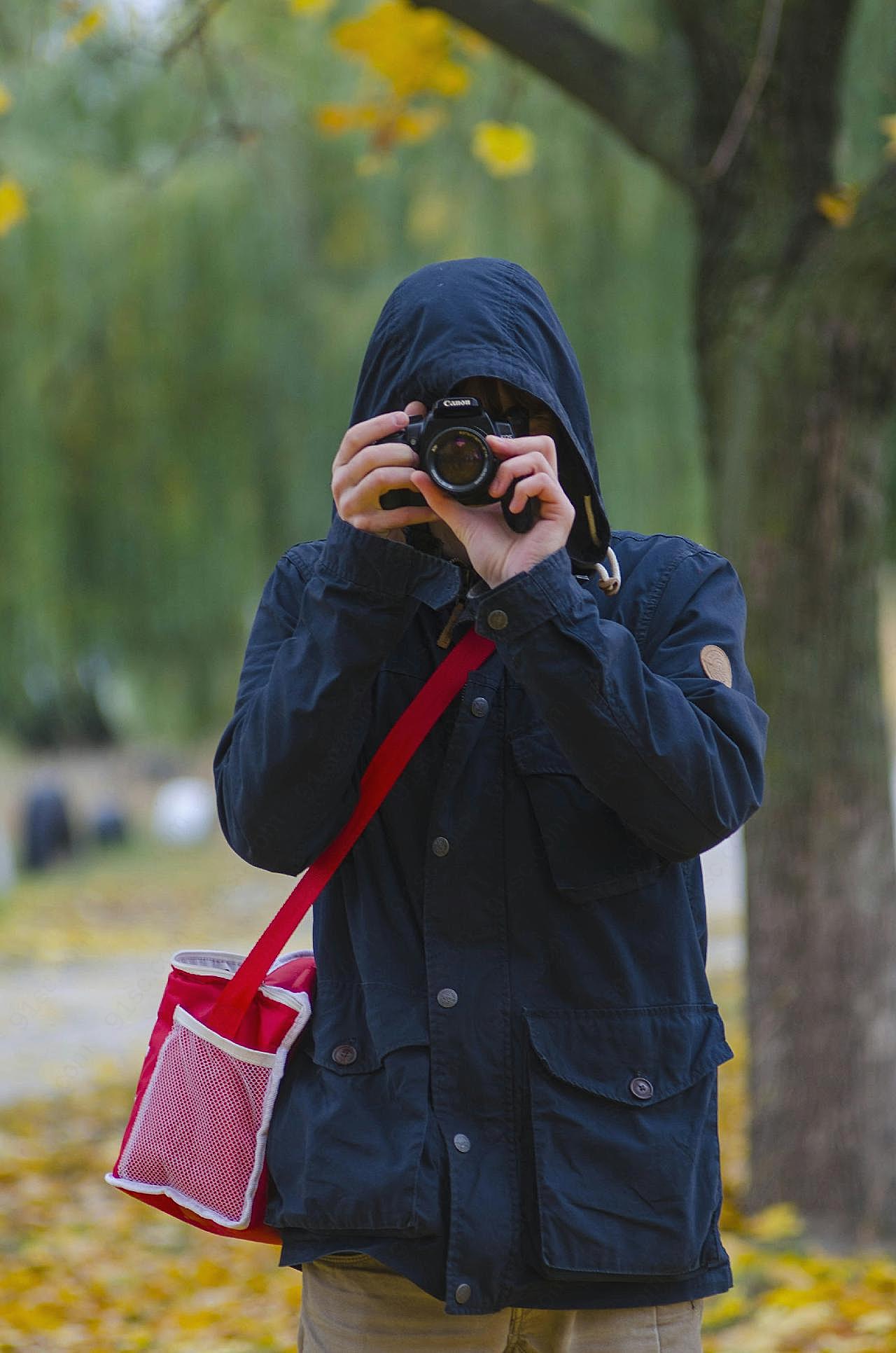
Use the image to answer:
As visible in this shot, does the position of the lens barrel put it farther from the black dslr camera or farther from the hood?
the hood

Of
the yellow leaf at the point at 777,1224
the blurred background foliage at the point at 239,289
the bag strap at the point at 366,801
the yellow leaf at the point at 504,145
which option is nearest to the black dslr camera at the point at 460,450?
the bag strap at the point at 366,801

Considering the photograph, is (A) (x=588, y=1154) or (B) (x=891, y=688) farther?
(B) (x=891, y=688)

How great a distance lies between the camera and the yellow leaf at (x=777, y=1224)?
3602 millimetres

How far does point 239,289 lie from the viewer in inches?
293

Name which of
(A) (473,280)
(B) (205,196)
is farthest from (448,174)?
(A) (473,280)

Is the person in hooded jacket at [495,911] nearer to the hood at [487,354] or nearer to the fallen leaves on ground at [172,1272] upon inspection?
the hood at [487,354]

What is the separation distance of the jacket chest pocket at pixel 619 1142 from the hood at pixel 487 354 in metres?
0.49

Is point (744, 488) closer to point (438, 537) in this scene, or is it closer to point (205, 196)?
point (438, 537)

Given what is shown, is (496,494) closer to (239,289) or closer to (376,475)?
(376,475)

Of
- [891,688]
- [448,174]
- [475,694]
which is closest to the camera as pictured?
[475,694]

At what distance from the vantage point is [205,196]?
739cm

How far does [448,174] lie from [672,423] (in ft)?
5.04

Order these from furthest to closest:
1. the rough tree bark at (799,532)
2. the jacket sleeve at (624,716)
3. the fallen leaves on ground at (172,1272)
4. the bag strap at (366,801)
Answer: the rough tree bark at (799,532)
the fallen leaves on ground at (172,1272)
the bag strap at (366,801)
the jacket sleeve at (624,716)

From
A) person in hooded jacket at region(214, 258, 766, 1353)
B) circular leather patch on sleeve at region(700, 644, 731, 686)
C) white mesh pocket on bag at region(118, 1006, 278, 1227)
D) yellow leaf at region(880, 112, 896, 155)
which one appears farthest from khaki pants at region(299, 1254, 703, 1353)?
yellow leaf at region(880, 112, 896, 155)
